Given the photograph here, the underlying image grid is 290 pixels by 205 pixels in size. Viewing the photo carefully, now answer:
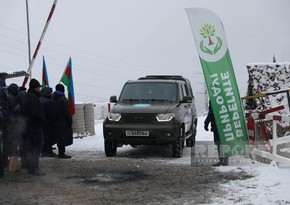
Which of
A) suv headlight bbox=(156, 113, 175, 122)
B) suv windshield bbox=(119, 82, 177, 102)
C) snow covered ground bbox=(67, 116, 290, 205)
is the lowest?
snow covered ground bbox=(67, 116, 290, 205)

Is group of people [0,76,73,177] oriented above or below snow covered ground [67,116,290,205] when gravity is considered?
above

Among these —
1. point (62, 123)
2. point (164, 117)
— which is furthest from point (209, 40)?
point (62, 123)

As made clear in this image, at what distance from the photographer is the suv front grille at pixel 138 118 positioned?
10180mm

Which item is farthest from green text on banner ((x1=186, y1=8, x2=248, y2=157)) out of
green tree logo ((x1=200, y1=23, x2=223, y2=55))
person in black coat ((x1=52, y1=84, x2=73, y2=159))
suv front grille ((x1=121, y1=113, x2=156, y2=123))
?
person in black coat ((x1=52, y1=84, x2=73, y2=159))

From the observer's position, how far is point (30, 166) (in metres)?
8.32

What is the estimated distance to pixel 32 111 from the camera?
8250 millimetres

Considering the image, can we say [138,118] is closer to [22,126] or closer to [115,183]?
[22,126]

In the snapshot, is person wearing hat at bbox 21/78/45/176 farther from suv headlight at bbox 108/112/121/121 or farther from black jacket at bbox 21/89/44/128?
suv headlight at bbox 108/112/121/121

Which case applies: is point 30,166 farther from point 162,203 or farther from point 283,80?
point 283,80

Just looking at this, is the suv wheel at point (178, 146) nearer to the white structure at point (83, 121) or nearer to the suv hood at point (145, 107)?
the suv hood at point (145, 107)

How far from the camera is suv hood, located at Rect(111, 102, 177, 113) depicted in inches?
405

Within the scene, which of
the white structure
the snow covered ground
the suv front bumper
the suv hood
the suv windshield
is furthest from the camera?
the white structure

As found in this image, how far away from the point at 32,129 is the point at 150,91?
12.8 feet

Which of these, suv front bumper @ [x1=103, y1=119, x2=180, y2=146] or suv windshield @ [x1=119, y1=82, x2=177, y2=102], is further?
suv windshield @ [x1=119, y1=82, x2=177, y2=102]
